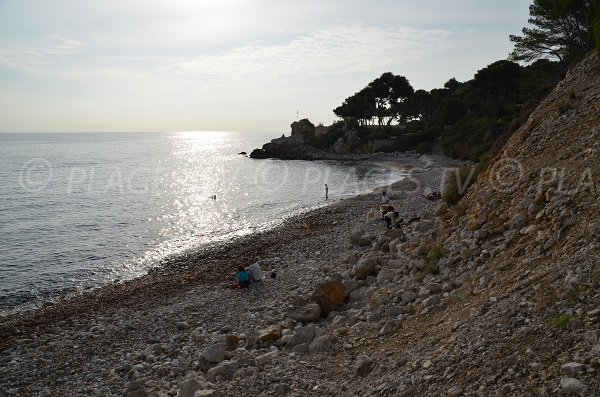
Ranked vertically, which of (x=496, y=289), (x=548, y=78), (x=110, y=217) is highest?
(x=548, y=78)

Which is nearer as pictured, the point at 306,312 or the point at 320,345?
the point at 320,345

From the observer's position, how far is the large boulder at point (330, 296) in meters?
13.2

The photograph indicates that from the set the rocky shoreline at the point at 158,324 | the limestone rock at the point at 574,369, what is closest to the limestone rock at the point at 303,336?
the rocky shoreline at the point at 158,324

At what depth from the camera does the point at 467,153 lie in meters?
59.5

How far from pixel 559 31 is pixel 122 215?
38271 mm

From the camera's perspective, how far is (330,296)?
13344 mm

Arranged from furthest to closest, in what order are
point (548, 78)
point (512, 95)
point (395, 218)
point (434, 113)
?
point (434, 113) → point (512, 95) → point (548, 78) → point (395, 218)

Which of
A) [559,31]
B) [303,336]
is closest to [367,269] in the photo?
[303,336]

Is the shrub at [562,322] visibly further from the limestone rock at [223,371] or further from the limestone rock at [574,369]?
the limestone rock at [223,371]

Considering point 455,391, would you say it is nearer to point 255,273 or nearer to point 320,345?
point 320,345

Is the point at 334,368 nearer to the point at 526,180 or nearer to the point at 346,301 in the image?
the point at 346,301

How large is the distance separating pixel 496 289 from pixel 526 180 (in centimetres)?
586

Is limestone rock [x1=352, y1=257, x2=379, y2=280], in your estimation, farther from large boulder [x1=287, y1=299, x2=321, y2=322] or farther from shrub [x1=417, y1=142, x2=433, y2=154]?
shrub [x1=417, y1=142, x2=433, y2=154]

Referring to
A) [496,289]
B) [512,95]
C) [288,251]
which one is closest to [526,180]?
[496,289]
